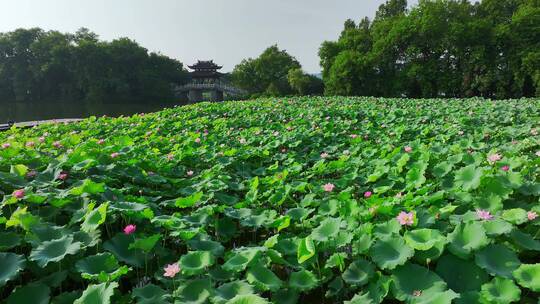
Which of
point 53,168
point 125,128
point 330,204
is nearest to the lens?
point 330,204

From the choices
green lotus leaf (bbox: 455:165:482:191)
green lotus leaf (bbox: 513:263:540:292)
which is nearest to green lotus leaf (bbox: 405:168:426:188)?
green lotus leaf (bbox: 455:165:482:191)

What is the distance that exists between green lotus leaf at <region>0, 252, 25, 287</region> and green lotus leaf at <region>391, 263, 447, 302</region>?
5.15ft

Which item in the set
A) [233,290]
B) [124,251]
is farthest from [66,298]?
[233,290]

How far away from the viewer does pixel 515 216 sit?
1972 mm

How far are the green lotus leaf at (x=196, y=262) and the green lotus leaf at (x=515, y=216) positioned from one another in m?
1.51

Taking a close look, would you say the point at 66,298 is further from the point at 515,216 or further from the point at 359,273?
the point at 515,216

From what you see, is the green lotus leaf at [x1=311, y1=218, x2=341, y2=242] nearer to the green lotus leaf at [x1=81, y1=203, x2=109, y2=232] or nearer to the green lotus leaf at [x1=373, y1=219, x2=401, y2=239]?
the green lotus leaf at [x1=373, y1=219, x2=401, y2=239]

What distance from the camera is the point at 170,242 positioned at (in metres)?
2.40

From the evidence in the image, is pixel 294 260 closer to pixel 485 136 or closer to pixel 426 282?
pixel 426 282

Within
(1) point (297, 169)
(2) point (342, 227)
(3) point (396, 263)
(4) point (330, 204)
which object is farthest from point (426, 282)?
(1) point (297, 169)

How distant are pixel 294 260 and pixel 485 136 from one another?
4.02 metres

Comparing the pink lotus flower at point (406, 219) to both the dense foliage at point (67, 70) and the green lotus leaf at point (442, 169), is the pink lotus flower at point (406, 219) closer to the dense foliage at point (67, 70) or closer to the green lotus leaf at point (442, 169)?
the green lotus leaf at point (442, 169)

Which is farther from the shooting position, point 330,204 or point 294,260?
point 330,204

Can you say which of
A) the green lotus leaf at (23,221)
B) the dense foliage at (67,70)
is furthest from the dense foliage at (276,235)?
the dense foliage at (67,70)
